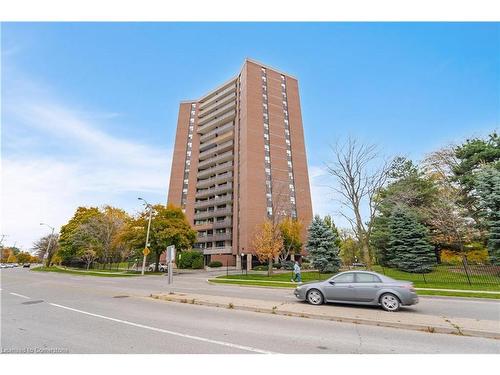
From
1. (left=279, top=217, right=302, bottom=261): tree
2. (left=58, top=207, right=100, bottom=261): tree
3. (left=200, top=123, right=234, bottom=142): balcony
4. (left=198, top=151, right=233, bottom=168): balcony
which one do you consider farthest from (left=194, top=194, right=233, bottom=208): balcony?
(left=58, top=207, right=100, bottom=261): tree

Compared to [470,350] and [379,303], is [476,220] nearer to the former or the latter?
[379,303]

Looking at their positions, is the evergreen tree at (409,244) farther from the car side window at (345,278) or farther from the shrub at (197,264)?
the shrub at (197,264)

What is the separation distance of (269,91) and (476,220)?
145 ft

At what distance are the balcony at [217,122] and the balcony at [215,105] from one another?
2.75 metres

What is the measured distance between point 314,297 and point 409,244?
24.5m

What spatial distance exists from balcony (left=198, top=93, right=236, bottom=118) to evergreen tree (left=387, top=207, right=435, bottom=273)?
44.5 meters

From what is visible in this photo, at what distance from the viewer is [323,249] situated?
33.6m

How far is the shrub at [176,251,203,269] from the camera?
156 feet

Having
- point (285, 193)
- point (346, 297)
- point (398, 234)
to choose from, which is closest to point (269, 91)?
point (285, 193)

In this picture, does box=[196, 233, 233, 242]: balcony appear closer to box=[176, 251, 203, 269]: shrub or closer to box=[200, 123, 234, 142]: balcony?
box=[176, 251, 203, 269]: shrub

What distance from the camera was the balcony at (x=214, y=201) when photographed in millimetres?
54769

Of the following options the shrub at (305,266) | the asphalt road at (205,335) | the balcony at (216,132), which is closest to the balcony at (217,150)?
the balcony at (216,132)

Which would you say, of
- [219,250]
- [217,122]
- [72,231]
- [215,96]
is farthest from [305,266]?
[215,96]

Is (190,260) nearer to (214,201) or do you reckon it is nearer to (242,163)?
(214,201)
